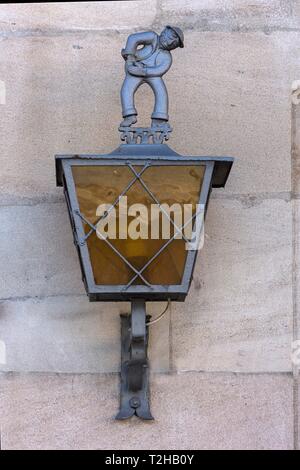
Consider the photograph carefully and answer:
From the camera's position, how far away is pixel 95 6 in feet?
10.8

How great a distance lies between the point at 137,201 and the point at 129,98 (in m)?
0.33

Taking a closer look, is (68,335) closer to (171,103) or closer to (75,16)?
(171,103)

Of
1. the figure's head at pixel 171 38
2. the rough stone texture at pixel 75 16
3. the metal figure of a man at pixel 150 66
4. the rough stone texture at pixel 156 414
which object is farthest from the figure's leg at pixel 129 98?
the rough stone texture at pixel 156 414

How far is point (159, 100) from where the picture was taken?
2.95m

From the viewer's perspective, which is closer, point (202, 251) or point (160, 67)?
point (160, 67)

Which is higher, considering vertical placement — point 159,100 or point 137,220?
point 159,100

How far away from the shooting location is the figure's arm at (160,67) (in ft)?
9.69

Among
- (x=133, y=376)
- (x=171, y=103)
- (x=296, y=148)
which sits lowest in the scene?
(x=133, y=376)

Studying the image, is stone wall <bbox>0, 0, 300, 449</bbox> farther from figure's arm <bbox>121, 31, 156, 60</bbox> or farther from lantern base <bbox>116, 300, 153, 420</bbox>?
figure's arm <bbox>121, 31, 156, 60</bbox>

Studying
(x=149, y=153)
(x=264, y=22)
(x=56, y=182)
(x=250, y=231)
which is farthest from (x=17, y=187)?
(x=264, y=22)

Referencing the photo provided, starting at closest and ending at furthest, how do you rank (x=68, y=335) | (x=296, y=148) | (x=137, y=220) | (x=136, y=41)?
1. (x=137, y=220)
2. (x=136, y=41)
3. (x=68, y=335)
4. (x=296, y=148)

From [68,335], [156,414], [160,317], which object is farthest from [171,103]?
[156,414]
